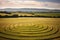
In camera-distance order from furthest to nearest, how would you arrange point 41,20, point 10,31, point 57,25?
point 41,20
point 57,25
point 10,31

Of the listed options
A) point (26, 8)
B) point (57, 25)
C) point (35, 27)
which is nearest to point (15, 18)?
point (26, 8)

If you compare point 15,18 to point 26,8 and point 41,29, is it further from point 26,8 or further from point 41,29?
point 41,29

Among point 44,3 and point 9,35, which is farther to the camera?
point 44,3

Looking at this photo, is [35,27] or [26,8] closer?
[35,27]

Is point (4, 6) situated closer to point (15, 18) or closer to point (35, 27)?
point (15, 18)

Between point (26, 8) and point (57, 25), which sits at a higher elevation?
point (26, 8)

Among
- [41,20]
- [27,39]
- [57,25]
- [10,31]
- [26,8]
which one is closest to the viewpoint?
[27,39]
